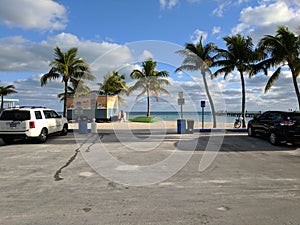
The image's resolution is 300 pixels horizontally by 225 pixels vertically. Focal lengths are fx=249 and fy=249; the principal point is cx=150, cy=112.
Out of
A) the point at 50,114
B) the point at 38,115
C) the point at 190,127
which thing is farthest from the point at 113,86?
the point at 38,115

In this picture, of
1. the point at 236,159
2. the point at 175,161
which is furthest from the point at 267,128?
the point at 175,161

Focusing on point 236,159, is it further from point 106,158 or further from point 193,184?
point 106,158

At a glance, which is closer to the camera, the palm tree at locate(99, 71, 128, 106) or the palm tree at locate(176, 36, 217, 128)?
the palm tree at locate(176, 36, 217, 128)

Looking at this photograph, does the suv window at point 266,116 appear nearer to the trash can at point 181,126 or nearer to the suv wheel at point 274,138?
the suv wheel at point 274,138

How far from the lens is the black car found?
1076cm

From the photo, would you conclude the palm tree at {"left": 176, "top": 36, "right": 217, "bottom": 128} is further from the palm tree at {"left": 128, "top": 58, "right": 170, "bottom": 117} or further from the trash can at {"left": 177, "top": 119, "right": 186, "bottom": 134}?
the palm tree at {"left": 128, "top": 58, "right": 170, "bottom": 117}

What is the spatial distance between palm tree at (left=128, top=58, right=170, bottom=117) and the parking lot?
2721 centimetres

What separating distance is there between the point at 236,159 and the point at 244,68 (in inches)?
553

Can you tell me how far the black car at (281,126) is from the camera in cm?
1076

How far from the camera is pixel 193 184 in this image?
5.53 m

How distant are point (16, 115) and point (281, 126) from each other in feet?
39.6

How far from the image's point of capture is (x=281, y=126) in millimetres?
11055

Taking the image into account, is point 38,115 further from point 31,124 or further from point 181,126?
point 181,126

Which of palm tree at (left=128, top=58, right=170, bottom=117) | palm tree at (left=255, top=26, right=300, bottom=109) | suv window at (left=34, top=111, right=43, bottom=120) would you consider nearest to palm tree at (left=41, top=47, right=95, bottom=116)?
palm tree at (left=128, top=58, right=170, bottom=117)
